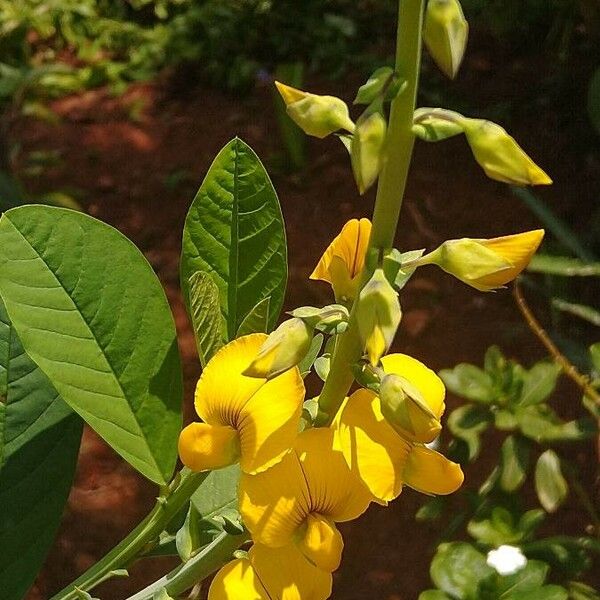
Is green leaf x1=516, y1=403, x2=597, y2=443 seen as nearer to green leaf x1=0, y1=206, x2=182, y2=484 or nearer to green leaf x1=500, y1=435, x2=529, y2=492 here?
green leaf x1=500, y1=435, x2=529, y2=492

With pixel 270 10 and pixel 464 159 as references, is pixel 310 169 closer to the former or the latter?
pixel 464 159

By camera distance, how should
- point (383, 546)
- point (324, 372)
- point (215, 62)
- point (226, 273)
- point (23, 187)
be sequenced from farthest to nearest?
point (215, 62), point (23, 187), point (383, 546), point (226, 273), point (324, 372)

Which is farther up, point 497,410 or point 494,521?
point 497,410

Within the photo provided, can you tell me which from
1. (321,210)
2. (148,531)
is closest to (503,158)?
(148,531)

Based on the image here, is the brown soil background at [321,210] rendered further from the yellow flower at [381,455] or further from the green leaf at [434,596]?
the yellow flower at [381,455]

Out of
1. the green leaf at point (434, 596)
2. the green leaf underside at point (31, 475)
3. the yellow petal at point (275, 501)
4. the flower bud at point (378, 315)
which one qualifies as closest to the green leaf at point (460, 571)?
the green leaf at point (434, 596)

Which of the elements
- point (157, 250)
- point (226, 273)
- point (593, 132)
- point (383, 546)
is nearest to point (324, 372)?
point (226, 273)

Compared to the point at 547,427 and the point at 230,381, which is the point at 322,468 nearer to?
the point at 230,381
